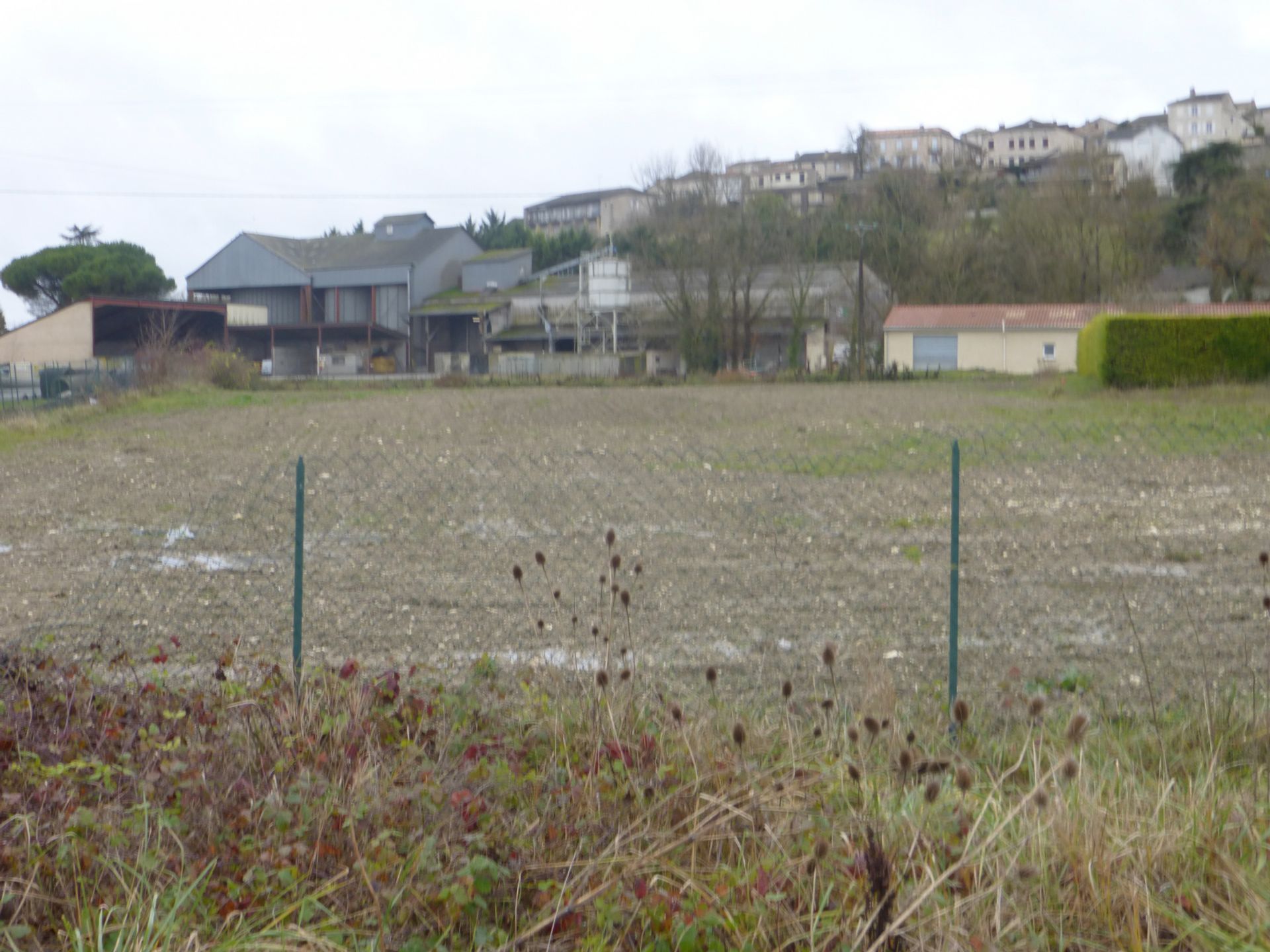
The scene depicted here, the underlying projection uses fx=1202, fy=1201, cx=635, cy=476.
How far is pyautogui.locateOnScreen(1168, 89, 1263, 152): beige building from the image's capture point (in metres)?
110

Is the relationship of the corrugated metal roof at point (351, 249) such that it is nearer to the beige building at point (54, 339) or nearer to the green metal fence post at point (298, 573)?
the beige building at point (54, 339)

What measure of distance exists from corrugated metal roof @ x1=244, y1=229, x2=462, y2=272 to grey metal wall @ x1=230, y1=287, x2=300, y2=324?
5.35 feet

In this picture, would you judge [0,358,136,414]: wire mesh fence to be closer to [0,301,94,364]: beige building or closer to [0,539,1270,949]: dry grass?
[0,301,94,364]: beige building

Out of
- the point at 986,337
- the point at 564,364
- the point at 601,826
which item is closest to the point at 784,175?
the point at 564,364

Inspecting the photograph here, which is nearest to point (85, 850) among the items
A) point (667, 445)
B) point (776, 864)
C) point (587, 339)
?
point (776, 864)

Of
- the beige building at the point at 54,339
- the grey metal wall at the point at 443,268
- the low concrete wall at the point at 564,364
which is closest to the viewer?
the beige building at the point at 54,339

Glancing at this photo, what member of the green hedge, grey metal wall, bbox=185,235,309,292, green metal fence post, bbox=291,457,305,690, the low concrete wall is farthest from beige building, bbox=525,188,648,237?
green metal fence post, bbox=291,457,305,690

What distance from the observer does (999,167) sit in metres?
85.9

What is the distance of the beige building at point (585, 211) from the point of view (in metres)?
112

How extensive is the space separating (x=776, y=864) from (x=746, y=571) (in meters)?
5.43

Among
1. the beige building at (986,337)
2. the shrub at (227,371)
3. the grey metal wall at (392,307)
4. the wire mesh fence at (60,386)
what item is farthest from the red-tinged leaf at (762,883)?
the grey metal wall at (392,307)

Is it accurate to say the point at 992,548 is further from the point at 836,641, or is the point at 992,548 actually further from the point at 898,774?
the point at 898,774

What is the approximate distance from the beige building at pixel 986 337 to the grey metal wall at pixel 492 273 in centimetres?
2331

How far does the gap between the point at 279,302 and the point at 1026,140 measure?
78654mm
